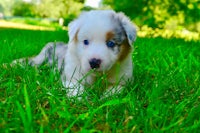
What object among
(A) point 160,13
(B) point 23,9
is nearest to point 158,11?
(A) point 160,13

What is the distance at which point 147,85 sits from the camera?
422 cm

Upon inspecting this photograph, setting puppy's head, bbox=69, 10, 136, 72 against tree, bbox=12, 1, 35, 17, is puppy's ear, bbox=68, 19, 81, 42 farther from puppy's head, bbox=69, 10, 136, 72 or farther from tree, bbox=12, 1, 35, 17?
tree, bbox=12, 1, 35, 17

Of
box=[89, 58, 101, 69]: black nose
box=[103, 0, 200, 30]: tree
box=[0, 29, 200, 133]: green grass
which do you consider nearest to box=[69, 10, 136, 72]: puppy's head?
box=[89, 58, 101, 69]: black nose

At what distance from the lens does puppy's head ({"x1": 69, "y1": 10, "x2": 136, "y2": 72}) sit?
4.13 meters

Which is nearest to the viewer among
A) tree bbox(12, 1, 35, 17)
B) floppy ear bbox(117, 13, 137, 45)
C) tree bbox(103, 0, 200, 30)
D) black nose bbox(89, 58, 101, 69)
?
black nose bbox(89, 58, 101, 69)

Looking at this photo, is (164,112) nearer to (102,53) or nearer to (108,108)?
(108,108)

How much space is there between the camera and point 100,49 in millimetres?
4145

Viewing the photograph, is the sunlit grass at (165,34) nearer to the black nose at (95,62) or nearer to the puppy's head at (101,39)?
the puppy's head at (101,39)

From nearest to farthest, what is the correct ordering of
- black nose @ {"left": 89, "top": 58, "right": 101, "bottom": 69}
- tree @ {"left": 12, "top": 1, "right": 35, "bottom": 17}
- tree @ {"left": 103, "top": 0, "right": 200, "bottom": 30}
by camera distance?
1. black nose @ {"left": 89, "top": 58, "right": 101, "bottom": 69}
2. tree @ {"left": 103, "top": 0, "right": 200, "bottom": 30}
3. tree @ {"left": 12, "top": 1, "right": 35, "bottom": 17}

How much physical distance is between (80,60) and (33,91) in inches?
46.1

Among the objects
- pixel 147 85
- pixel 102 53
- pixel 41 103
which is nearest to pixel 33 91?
pixel 41 103

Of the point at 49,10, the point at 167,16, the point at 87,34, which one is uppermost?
the point at 87,34

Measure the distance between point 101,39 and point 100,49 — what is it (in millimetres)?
136

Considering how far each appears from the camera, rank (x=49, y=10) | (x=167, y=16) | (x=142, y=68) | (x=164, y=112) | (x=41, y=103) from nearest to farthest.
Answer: (x=164, y=112)
(x=41, y=103)
(x=142, y=68)
(x=167, y=16)
(x=49, y=10)
